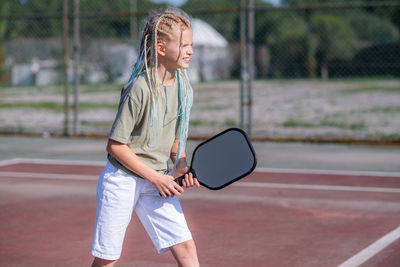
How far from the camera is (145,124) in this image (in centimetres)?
331

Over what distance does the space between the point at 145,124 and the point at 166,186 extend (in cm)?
34

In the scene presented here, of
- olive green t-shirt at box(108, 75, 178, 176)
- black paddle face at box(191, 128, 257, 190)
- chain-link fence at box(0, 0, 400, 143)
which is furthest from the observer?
chain-link fence at box(0, 0, 400, 143)

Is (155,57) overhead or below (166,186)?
overhead

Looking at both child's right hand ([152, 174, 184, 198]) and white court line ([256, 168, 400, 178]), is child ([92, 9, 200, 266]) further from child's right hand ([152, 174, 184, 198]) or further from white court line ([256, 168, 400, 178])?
white court line ([256, 168, 400, 178])

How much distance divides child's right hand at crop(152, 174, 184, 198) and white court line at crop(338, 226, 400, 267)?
218 cm

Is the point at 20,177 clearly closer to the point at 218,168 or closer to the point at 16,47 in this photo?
the point at 218,168

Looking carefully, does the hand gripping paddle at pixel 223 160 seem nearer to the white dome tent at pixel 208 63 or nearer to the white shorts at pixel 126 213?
the white shorts at pixel 126 213

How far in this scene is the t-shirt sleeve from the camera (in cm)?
323

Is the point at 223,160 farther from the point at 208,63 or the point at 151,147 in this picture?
the point at 208,63

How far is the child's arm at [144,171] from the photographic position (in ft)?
10.6

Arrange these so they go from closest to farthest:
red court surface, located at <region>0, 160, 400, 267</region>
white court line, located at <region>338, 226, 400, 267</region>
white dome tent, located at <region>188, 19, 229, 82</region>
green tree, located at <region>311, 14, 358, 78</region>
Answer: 1. white court line, located at <region>338, 226, 400, 267</region>
2. red court surface, located at <region>0, 160, 400, 267</region>
3. white dome tent, located at <region>188, 19, 229, 82</region>
4. green tree, located at <region>311, 14, 358, 78</region>

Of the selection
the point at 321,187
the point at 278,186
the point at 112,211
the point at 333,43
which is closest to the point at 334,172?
the point at 321,187

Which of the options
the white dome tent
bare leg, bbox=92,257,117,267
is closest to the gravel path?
the white dome tent

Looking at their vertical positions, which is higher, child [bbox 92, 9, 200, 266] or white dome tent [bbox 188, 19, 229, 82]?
white dome tent [bbox 188, 19, 229, 82]
